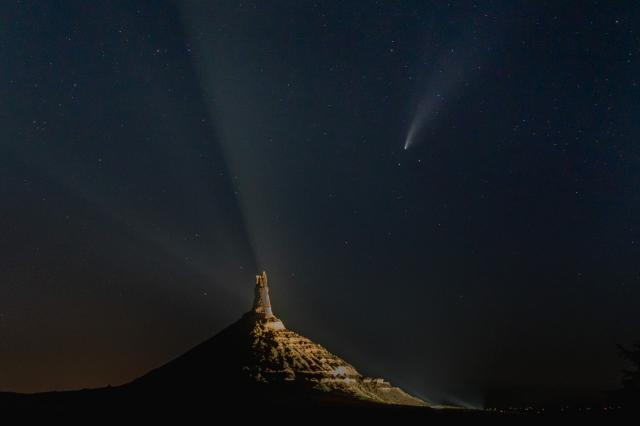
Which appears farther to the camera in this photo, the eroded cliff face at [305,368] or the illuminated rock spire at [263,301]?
the illuminated rock spire at [263,301]

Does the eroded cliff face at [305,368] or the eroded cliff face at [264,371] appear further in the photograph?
the eroded cliff face at [305,368]

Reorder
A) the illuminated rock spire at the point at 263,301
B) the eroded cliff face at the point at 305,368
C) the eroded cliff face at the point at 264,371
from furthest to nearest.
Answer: the illuminated rock spire at the point at 263,301, the eroded cliff face at the point at 305,368, the eroded cliff face at the point at 264,371

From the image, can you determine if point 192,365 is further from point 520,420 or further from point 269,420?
point 520,420

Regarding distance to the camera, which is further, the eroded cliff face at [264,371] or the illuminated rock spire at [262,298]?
the illuminated rock spire at [262,298]

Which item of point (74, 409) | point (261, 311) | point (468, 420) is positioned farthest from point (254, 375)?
point (468, 420)

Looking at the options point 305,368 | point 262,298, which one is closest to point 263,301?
point 262,298

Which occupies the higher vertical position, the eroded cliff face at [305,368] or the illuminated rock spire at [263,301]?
the illuminated rock spire at [263,301]

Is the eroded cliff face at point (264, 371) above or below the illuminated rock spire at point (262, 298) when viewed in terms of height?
below

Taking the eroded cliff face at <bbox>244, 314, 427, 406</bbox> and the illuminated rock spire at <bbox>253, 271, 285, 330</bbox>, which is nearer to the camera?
the eroded cliff face at <bbox>244, 314, 427, 406</bbox>

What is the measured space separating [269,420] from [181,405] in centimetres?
1023

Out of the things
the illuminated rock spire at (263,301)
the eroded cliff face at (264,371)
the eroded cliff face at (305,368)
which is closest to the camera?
the eroded cliff face at (264,371)

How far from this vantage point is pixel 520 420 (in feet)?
132

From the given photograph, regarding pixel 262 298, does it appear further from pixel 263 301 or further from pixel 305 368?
pixel 305 368

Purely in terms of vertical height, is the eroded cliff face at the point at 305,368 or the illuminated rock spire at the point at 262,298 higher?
the illuminated rock spire at the point at 262,298
